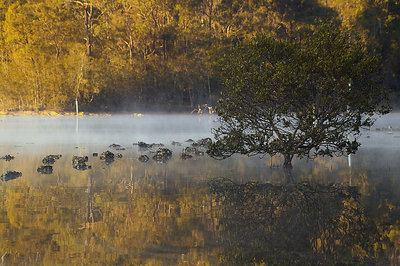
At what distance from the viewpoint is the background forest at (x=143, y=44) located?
73.9 meters

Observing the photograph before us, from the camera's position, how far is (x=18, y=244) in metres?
9.76

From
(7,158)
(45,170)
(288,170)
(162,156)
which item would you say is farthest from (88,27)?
(288,170)

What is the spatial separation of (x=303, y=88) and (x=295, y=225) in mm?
8741

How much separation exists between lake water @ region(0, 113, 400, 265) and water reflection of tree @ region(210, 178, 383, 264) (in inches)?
0.8

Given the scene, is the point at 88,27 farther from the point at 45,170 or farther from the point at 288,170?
the point at 288,170

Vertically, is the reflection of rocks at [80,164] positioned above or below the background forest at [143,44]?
below

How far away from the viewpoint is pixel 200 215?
12266mm

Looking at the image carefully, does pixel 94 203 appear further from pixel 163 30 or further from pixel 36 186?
pixel 163 30

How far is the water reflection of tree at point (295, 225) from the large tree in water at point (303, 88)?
3.65 meters

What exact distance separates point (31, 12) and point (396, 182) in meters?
68.0

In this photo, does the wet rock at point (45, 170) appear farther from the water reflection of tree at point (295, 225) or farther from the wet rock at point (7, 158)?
the water reflection of tree at point (295, 225)

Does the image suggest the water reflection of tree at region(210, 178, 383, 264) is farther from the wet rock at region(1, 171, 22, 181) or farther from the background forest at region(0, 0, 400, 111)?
the background forest at region(0, 0, 400, 111)

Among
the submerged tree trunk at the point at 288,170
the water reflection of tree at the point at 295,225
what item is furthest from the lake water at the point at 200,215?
the submerged tree trunk at the point at 288,170

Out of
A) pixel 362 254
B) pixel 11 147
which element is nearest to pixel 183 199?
pixel 362 254
